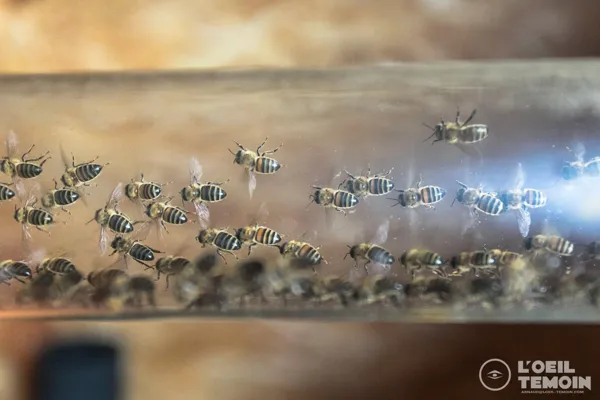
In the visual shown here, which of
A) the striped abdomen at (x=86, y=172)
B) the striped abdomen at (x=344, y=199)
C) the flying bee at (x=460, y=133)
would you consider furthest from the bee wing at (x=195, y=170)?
the flying bee at (x=460, y=133)

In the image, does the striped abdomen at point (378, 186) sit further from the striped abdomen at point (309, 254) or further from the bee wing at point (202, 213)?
the bee wing at point (202, 213)

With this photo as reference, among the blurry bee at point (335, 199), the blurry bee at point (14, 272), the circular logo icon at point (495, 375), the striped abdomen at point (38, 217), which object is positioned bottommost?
the circular logo icon at point (495, 375)

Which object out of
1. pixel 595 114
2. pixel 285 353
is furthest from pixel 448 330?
pixel 595 114

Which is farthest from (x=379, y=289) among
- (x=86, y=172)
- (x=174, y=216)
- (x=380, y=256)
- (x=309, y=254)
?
(x=86, y=172)

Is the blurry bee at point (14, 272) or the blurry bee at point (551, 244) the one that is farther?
the blurry bee at point (14, 272)

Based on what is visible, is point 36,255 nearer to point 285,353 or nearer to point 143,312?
point 143,312
